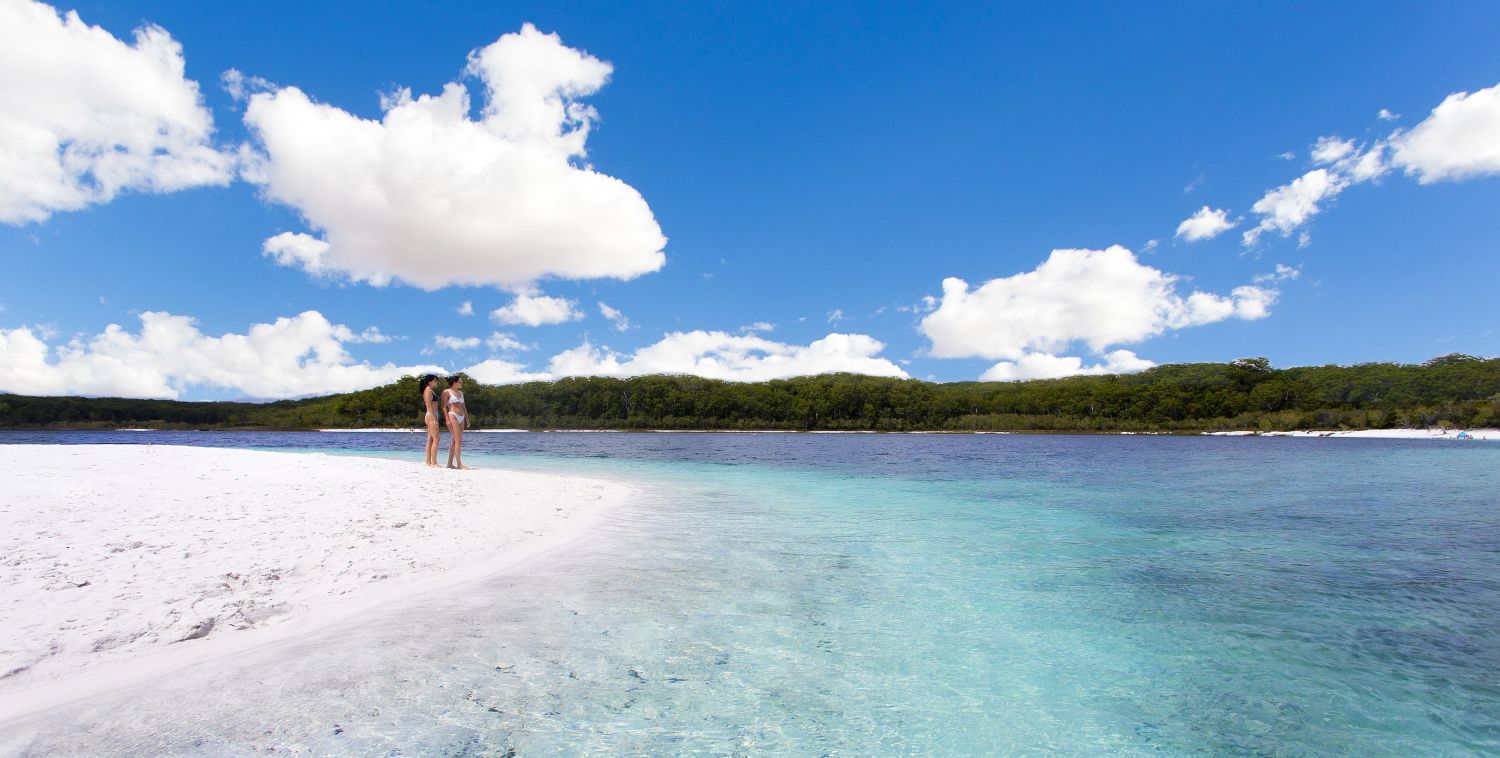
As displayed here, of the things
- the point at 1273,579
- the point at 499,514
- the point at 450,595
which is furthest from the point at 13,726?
the point at 1273,579

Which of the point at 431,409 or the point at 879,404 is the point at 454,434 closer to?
the point at 431,409

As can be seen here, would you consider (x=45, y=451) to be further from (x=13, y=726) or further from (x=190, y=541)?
(x=13, y=726)

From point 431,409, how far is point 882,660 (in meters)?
16.2

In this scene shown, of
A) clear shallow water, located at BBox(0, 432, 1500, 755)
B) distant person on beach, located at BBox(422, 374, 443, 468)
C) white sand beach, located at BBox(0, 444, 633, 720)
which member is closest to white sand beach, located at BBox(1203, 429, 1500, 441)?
clear shallow water, located at BBox(0, 432, 1500, 755)

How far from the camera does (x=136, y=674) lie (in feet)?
15.4

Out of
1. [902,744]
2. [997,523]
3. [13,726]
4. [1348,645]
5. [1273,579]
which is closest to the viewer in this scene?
[13,726]

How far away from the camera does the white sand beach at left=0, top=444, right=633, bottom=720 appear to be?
Result: 502 cm

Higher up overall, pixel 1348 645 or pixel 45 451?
pixel 45 451

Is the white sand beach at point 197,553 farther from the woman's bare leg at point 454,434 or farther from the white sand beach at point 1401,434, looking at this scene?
the white sand beach at point 1401,434

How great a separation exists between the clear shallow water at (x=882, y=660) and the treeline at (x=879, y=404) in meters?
139

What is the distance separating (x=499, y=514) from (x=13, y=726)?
323 inches

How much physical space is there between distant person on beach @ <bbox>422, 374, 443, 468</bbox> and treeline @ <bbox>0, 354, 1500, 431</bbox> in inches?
5192

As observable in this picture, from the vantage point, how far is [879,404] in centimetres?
15762

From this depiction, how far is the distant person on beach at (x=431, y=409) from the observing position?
56.4 feet
